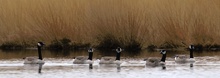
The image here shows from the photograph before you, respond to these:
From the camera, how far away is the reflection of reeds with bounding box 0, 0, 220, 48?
Answer: 36375 millimetres

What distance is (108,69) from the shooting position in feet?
85.3

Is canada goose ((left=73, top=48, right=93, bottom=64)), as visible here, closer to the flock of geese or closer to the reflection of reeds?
the flock of geese

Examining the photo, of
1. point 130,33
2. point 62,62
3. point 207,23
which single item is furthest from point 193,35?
point 62,62

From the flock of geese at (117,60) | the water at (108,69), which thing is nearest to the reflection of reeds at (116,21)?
the water at (108,69)

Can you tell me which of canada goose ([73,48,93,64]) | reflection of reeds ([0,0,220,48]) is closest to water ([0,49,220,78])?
canada goose ([73,48,93,64])

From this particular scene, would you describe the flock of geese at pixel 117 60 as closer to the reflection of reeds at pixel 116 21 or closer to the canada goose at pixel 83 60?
the canada goose at pixel 83 60

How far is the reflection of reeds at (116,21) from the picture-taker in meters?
36.4

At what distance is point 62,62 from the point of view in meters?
29.0

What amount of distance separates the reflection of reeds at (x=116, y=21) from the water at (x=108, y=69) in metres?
3.98

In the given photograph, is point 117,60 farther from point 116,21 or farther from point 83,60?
point 116,21

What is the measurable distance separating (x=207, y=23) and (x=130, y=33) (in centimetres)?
430

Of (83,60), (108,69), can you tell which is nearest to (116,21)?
(83,60)

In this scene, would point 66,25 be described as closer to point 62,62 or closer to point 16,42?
point 16,42

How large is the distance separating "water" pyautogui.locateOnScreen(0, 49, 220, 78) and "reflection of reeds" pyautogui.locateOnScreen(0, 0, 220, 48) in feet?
13.1
